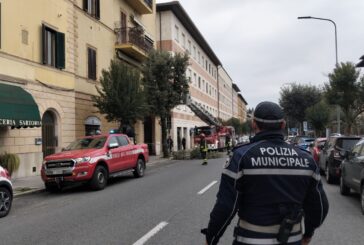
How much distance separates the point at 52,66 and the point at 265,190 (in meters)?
19.1

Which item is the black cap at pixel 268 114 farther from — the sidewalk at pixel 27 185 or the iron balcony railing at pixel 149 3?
the iron balcony railing at pixel 149 3

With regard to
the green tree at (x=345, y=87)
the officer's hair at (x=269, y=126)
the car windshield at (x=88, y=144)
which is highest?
the green tree at (x=345, y=87)

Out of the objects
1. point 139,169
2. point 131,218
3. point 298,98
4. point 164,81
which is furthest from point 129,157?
point 298,98

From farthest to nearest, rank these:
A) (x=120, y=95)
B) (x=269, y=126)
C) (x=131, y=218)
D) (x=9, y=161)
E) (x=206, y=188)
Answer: (x=120, y=95), (x=9, y=161), (x=206, y=188), (x=131, y=218), (x=269, y=126)

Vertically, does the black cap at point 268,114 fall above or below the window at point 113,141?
above

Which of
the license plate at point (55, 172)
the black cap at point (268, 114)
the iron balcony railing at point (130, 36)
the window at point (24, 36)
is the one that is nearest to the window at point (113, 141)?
the license plate at point (55, 172)

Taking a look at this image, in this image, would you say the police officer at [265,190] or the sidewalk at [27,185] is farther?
the sidewalk at [27,185]

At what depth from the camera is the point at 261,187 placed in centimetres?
288

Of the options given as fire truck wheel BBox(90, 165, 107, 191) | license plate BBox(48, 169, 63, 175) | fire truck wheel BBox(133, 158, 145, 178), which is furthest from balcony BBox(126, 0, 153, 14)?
license plate BBox(48, 169, 63, 175)

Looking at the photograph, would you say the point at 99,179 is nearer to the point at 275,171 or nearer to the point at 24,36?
the point at 24,36

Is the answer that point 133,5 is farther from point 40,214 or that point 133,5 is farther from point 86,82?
point 40,214

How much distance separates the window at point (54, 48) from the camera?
20406mm

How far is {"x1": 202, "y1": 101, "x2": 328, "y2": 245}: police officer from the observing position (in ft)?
9.27

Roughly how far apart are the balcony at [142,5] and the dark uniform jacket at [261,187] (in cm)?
3015
